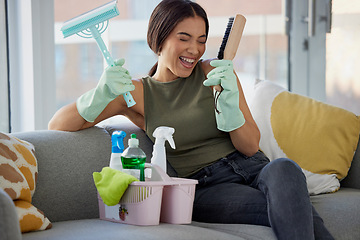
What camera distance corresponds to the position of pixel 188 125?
1.94 m

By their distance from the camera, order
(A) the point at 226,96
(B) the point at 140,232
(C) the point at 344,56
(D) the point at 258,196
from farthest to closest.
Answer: (C) the point at 344,56, (A) the point at 226,96, (D) the point at 258,196, (B) the point at 140,232

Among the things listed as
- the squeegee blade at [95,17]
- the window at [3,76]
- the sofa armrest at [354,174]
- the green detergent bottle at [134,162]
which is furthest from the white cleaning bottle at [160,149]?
the window at [3,76]

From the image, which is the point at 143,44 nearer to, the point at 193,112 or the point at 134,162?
the point at 193,112

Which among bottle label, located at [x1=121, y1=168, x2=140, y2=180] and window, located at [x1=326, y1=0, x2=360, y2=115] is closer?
bottle label, located at [x1=121, y1=168, x2=140, y2=180]

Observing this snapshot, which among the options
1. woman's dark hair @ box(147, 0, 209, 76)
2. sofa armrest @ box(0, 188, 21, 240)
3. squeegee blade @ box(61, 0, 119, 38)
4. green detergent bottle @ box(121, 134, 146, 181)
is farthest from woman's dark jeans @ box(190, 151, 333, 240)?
sofa armrest @ box(0, 188, 21, 240)

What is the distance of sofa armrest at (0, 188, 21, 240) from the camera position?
1113 millimetres

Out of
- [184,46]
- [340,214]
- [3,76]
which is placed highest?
[184,46]

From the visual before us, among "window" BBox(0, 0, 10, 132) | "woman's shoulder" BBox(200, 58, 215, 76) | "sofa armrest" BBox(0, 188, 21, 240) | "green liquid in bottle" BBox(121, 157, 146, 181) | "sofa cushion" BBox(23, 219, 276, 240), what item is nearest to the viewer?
"sofa armrest" BBox(0, 188, 21, 240)

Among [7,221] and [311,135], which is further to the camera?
[311,135]

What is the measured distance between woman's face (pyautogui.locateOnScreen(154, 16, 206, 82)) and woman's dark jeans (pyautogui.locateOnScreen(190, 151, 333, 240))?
15.0 inches

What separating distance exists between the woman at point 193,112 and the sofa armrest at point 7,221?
0.69 meters

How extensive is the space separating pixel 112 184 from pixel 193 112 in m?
0.53

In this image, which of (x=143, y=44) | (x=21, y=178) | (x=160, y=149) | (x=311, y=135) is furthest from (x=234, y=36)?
(x=143, y=44)

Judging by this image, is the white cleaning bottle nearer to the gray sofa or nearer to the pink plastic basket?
the pink plastic basket
